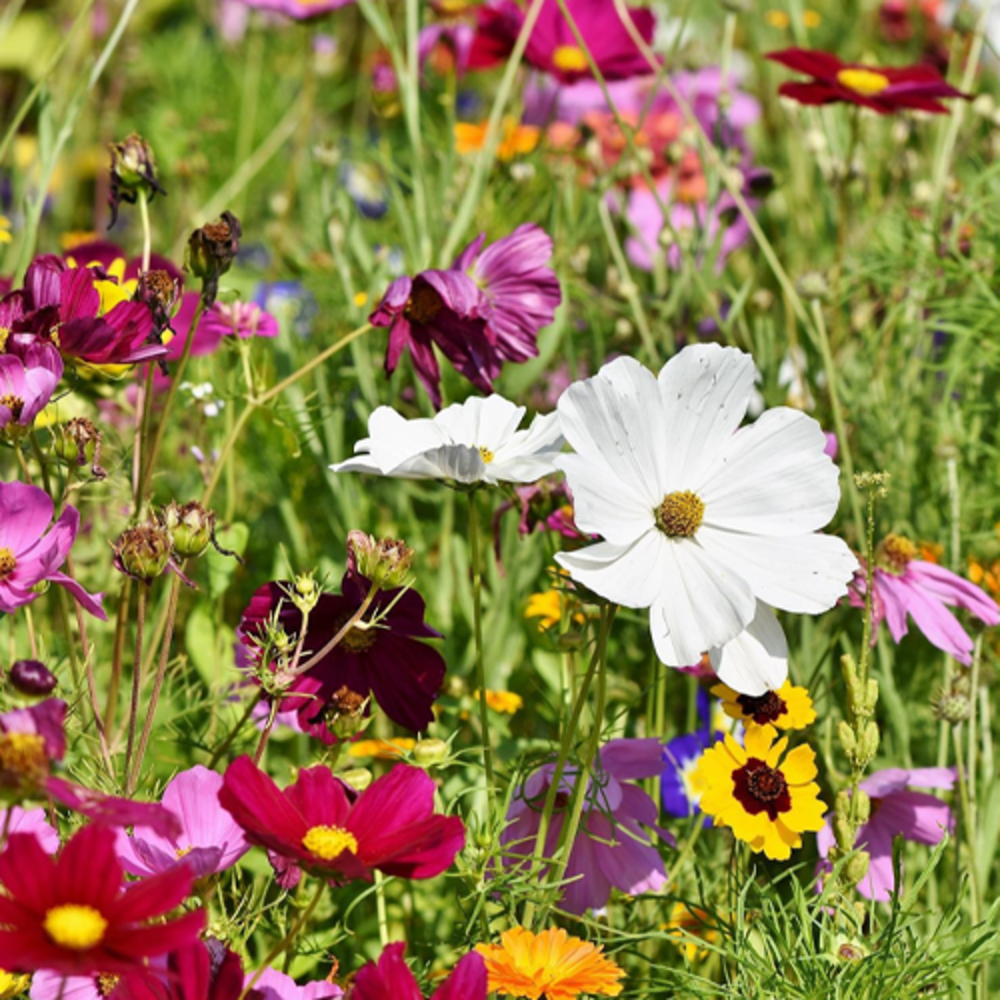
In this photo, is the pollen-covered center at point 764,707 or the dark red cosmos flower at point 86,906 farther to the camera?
the pollen-covered center at point 764,707

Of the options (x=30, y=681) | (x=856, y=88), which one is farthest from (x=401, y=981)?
(x=856, y=88)

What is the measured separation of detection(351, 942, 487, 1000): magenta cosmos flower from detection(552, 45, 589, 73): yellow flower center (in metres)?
1.03

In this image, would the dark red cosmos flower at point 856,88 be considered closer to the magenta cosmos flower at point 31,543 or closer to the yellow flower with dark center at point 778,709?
the yellow flower with dark center at point 778,709

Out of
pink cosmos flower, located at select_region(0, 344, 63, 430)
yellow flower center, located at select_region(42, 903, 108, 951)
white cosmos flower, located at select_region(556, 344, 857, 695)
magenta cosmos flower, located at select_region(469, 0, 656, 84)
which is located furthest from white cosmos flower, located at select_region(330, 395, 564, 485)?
magenta cosmos flower, located at select_region(469, 0, 656, 84)

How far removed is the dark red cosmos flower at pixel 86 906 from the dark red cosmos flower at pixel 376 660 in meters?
0.25

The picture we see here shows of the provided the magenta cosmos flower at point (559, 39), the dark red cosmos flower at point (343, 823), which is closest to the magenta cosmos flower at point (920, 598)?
the dark red cosmos flower at point (343, 823)

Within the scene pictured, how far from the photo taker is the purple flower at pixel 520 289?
35.1 inches

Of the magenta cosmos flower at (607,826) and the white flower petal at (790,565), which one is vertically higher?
the white flower petal at (790,565)

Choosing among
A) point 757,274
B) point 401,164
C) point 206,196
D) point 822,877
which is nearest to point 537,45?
point 757,274

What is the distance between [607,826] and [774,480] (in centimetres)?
24

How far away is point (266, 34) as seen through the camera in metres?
2.64

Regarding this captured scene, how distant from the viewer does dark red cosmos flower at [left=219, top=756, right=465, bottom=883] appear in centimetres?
53

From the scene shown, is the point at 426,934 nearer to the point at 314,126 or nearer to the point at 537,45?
the point at 537,45

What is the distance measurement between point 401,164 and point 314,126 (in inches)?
17.3
